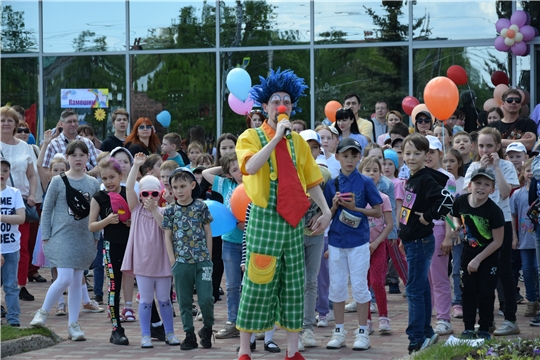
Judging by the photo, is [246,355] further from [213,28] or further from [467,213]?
[213,28]

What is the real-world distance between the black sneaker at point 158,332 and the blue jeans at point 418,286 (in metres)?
2.35

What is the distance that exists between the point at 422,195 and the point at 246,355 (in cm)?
200

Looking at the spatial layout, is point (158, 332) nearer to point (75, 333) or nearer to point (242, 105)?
point (75, 333)

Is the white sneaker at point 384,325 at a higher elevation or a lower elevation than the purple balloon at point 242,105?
lower

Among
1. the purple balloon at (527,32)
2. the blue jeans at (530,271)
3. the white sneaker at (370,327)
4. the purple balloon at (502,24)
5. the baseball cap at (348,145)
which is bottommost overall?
the white sneaker at (370,327)

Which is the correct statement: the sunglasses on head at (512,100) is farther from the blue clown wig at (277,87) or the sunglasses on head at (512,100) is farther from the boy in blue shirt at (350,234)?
the blue clown wig at (277,87)

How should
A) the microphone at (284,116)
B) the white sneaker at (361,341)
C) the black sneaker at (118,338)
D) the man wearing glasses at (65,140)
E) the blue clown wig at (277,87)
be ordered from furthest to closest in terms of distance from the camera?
the man wearing glasses at (65,140)
the black sneaker at (118,338)
the white sneaker at (361,341)
the blue clown wig at (277,87)
the microphone at (284,116)

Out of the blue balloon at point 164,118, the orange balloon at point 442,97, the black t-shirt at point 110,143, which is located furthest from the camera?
the blue balloon at point 164,118

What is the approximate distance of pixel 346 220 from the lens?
7605mm

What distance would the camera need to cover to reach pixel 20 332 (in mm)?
7707

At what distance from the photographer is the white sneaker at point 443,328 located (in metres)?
7.92

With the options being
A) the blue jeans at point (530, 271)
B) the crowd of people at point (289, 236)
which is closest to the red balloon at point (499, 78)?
the crowd of people at point (289, 236)

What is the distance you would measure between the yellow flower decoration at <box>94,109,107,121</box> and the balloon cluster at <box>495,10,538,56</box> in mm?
7991

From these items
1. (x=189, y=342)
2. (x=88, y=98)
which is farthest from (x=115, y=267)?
(x=88, y=98)
